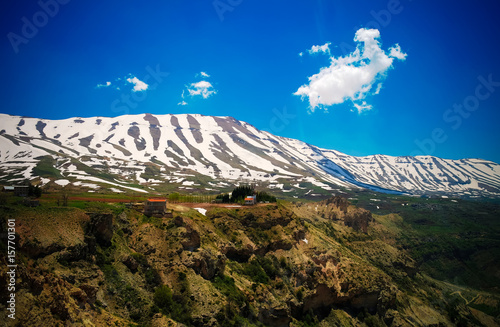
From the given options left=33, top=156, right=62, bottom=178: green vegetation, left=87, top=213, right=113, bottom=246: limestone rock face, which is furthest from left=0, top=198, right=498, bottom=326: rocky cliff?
left=33, top=156, right=62, bottom=178: green vegetation

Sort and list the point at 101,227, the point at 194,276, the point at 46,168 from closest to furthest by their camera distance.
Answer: the point at 101,227, the point at 194,276, the point at 46,168

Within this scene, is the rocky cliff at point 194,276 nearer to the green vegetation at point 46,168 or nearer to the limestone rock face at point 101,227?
the limestone rock face at point 101,227

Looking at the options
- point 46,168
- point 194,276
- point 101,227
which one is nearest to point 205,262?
point 194,276

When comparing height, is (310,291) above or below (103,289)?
below

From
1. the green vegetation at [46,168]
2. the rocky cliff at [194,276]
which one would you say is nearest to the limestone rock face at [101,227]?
the rocky cliff at [194,276]

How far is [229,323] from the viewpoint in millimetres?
24719

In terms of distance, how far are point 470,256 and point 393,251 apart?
49561 millimetres

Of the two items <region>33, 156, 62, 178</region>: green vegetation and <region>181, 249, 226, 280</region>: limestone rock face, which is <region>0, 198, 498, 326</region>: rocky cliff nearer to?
<region>181, 249, 226, 280</region>: limestone rock face

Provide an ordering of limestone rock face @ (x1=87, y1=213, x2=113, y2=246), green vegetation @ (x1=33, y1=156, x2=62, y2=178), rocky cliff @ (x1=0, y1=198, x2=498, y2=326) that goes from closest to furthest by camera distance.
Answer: rocky cliff @ (x1=0, y1=198, x2=498, y2=326), limestone rock face @ (x1=87, y1=213, x2=113, y2=246), green vegetation @ (x1=33, y1=156, x2=62, y2=178)

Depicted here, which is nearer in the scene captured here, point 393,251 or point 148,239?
point 148,239

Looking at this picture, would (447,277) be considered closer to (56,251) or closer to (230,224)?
(230,224)

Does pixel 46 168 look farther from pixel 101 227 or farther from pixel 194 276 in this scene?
pixel 194 276

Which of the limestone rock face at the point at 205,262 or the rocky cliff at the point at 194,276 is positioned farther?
the limestone rock face at the point at 205,262

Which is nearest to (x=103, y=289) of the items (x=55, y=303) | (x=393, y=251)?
(x=55, y=303)
